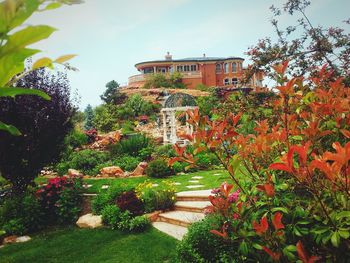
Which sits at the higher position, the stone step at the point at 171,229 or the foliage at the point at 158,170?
the foliage at the point at 158,170

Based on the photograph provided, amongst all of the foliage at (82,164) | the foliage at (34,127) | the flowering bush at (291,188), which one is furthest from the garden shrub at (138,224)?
the foliage at (82,164)

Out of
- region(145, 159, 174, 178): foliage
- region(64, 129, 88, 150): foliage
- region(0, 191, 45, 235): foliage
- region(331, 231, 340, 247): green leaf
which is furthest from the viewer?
region(64, 129, 88, 150): foliage

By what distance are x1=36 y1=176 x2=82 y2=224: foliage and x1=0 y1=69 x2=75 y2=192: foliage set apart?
2.38 feet

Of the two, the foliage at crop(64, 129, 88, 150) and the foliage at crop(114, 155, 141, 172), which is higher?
the foliage at crop(64, 129, 88, 150)

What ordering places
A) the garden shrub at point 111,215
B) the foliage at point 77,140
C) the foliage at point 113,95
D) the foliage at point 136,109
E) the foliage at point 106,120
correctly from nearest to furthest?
the garden shrub at point 111,215
the foliage at point 77,140
the foliage at point 106,120
the foliage at point 136,109
the foliage at point 113,95

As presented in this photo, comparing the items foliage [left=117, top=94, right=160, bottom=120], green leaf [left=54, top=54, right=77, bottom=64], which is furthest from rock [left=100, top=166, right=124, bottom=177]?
foliage [left=117, top=94, right=160, bottom=120]

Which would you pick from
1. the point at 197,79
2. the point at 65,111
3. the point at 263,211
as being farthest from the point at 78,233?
the point at 197,79

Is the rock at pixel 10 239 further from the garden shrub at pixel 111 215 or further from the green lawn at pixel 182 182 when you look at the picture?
the green lawn at pixel 182 182

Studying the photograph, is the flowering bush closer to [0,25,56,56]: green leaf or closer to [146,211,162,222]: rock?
[0,25,56,56]: green leaf

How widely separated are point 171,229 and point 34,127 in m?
4.14

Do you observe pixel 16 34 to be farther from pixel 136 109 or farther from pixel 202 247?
pixel 136 109

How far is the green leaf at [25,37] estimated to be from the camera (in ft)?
2.39

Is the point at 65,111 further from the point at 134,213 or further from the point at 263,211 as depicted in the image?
the point at 263,211

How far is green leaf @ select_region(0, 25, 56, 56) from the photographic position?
729mm
